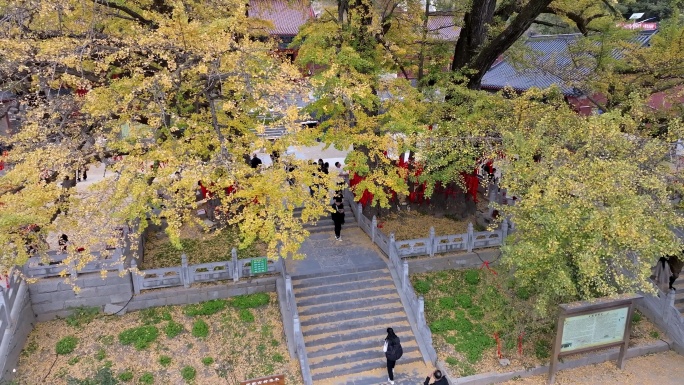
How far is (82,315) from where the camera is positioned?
12.4 metres

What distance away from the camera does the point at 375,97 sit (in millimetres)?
12906

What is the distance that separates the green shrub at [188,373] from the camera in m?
11.0

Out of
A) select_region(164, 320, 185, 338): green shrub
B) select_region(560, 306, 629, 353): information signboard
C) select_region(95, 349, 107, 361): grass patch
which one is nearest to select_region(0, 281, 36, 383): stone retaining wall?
select_region(95, 349, 107, 361): grass patch

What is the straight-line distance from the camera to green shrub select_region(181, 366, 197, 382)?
11.0 meters

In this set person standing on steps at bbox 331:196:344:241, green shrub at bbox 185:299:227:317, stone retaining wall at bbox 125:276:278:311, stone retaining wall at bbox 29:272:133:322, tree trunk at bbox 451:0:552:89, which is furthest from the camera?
person standing on steps at bbox 331:196:344:241

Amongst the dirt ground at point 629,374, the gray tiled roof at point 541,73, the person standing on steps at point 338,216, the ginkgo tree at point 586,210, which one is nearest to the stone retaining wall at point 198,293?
the person standing on steps at point 338,216

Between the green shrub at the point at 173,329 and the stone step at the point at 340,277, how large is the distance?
3026 millimetres

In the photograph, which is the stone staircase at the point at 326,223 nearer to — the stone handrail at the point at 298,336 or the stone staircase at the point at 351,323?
the stone staircase at the point at 351,323

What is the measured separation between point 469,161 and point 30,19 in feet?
36.5

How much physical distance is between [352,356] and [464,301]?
368 cm

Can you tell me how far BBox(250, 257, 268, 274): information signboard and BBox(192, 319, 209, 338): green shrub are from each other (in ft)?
6.11

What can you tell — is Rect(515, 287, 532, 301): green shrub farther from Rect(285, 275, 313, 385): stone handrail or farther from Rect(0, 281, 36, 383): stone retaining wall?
Rect(0, 281, 36, 383): stone retaining wall

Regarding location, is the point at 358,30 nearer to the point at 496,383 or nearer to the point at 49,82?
the point at 49,82

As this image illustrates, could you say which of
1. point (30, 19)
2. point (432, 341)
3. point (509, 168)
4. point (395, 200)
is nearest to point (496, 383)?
point (432, 341)
